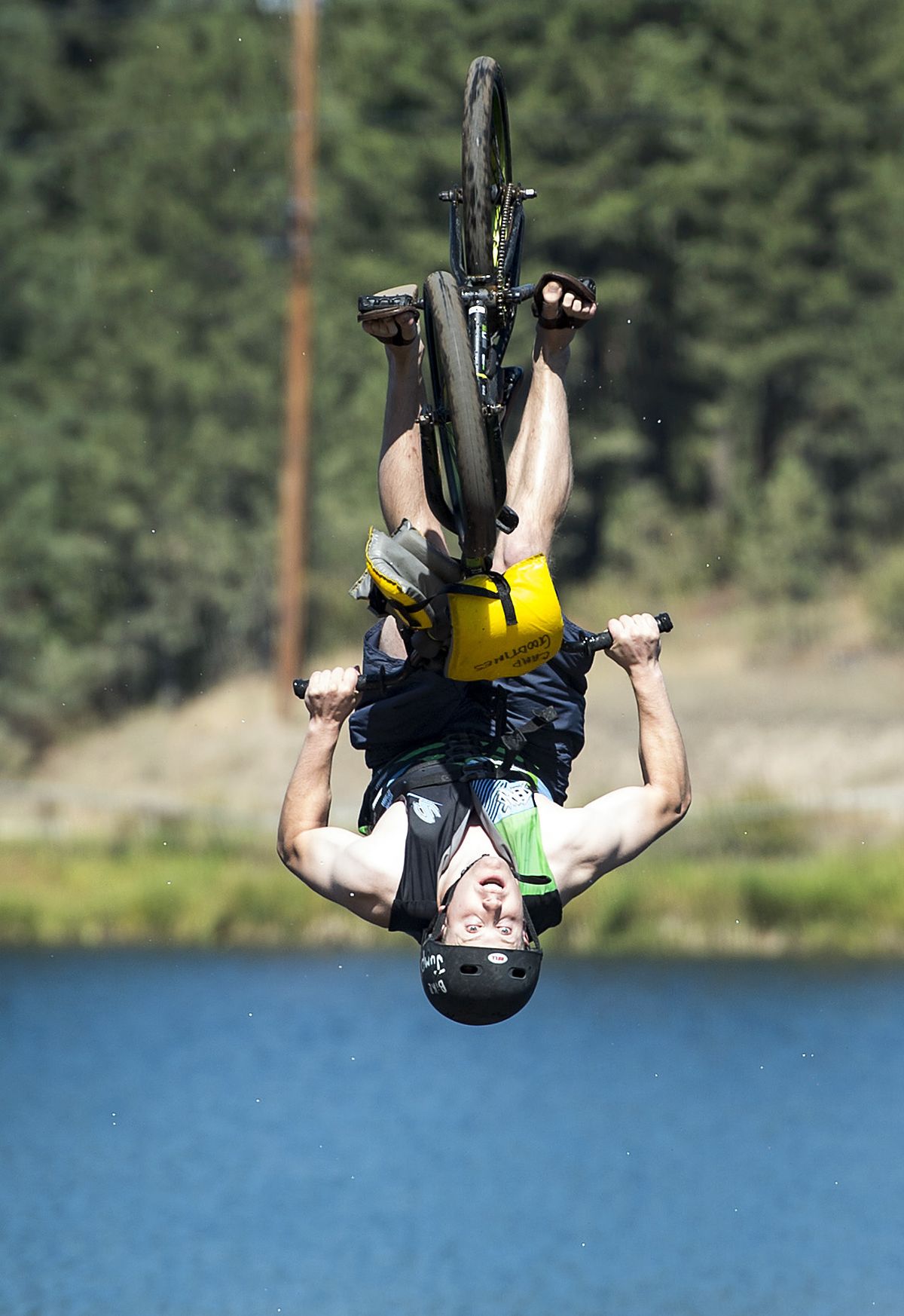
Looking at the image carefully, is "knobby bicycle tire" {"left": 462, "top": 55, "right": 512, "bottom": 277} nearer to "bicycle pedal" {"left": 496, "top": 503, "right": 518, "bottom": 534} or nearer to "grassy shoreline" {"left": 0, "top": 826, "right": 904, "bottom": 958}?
"bicycle pedal" {"left": 496, "top": 503, "right": 518, "bottom": 534}

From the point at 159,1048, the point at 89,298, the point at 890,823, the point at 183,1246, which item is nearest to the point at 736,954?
the point at 890,823

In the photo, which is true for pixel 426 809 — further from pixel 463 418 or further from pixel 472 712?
pixel 463 418

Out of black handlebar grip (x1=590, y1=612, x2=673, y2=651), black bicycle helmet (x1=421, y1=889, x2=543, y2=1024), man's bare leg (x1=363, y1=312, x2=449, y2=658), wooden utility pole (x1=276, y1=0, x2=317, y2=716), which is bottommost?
black bicycle helmet (x1=421, y1=889, x2=543, y2=1024)

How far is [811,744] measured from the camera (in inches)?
1154

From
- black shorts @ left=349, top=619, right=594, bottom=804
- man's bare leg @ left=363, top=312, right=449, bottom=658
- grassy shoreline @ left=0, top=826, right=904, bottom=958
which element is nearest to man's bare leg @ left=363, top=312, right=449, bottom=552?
man's bare leg @ left=363, top=312, right=449, bottom=658

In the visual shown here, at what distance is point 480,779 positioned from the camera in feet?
24.0

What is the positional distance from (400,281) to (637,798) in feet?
96.5

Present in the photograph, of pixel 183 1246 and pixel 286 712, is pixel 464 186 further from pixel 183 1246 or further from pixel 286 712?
pixel 286 712

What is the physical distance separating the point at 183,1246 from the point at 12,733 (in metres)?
18.5

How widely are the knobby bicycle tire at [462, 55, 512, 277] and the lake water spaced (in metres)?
8.72

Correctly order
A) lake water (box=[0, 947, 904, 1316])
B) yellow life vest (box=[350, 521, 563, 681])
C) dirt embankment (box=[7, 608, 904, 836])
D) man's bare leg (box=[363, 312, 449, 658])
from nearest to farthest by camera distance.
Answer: yellow life vest (box=[350, 521, 563, 681])
man's bare leg (box=[363, 312, 449, 658])
lake water (box=[0, 947, 904, 1316])
dirt embankment (box=[7, 608, 904, 836])

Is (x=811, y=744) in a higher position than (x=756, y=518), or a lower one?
lower

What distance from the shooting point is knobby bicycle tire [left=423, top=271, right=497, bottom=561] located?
6.99 metres

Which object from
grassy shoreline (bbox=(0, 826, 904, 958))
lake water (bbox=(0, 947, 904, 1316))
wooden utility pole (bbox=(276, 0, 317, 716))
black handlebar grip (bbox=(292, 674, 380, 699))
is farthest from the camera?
wooden utility pole (bbox=(276, 0, 317, 716))
